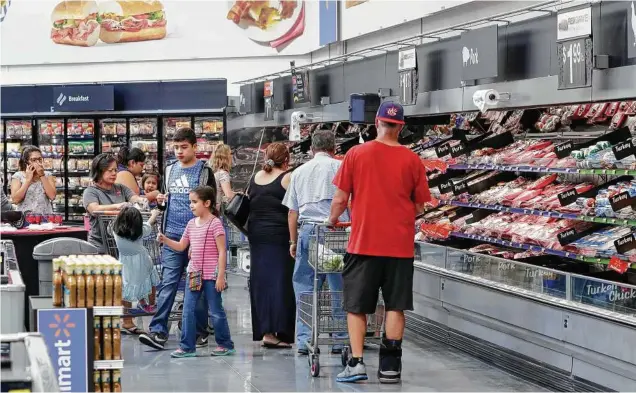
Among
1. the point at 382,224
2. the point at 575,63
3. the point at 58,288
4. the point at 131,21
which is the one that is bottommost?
the point at 58,288

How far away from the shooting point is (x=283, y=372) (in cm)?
715

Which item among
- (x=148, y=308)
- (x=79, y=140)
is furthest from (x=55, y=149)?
(x=148, y=308)

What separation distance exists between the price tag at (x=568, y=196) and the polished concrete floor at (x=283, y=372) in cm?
121

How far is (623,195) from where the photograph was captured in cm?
652

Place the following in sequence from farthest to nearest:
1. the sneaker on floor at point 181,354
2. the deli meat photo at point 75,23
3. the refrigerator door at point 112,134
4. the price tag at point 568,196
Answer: the refrigerator door at point 112,134 → the deli meat photo at point 75,23 → the sneaker on floor at point 181,354 → the price tag at point 568,196

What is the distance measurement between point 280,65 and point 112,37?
10.3ft

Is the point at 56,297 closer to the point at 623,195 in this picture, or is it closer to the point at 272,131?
the point at 623,195

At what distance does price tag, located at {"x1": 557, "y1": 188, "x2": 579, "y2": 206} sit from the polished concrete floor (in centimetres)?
121

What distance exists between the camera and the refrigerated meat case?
697 inches

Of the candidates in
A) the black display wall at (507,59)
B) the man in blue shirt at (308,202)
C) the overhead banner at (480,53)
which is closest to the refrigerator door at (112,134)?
the black display wall at (507,59)

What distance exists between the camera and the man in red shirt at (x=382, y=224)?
649 centimetres

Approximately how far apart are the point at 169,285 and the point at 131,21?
10539 millimetres

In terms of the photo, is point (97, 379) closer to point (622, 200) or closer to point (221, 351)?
point (221, 351)

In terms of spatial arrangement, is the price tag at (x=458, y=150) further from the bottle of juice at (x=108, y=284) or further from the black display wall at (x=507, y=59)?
the bottle of juice at (x=108, y=284)
